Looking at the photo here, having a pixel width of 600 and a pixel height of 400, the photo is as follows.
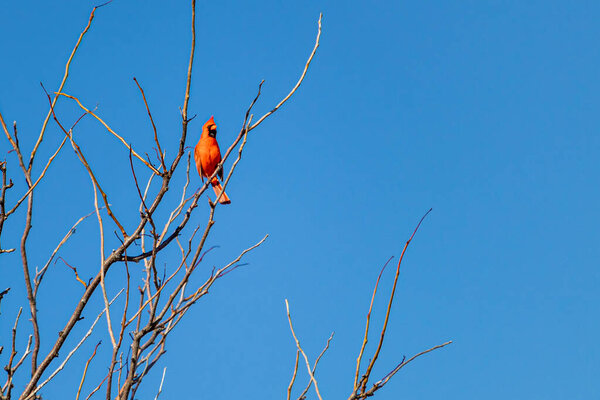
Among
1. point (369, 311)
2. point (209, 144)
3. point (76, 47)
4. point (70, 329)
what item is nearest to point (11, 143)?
point (76, 47)

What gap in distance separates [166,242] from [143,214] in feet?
0.44

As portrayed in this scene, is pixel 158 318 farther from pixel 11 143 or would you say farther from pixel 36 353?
pixel 11 143

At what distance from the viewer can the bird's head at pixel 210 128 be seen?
→ 23.5 feet

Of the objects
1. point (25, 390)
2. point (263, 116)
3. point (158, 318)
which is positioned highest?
point (263, 116)

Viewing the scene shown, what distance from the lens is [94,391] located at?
7.44 ft

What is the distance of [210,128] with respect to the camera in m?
7.25

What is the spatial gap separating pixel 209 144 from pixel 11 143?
179 inches

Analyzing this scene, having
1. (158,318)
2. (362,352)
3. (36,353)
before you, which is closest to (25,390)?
(36,353)

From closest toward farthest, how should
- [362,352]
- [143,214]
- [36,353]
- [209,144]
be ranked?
[362,352] → [36,353] → [143,214] → [209,144]

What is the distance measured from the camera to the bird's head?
7168 mm

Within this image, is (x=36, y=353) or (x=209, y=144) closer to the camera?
(x=36, y=353)

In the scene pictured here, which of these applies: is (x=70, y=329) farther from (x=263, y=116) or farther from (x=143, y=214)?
(x=263, y=116)

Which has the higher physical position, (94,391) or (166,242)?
(166,242)

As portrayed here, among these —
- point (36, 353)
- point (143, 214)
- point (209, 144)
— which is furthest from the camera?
point (209, 144)
